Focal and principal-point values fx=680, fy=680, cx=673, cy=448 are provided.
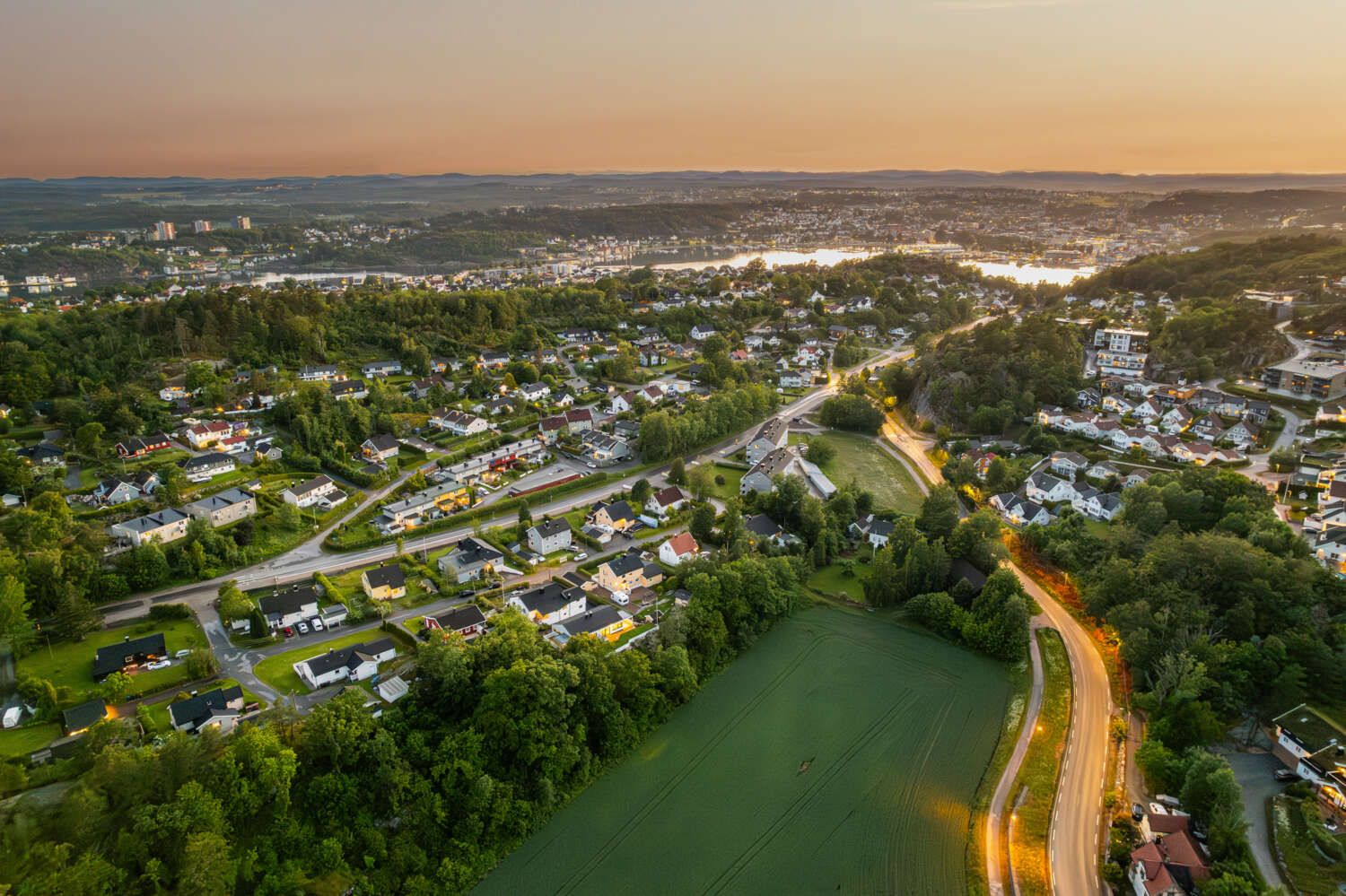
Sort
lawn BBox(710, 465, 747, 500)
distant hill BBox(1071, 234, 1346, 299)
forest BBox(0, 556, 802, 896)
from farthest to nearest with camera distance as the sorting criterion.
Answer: distant hill BBox(1071, 234, 1346, 299)
lawn BBox(710, 465, 747, 500)
forest BBox(0, 556, 802, 896)

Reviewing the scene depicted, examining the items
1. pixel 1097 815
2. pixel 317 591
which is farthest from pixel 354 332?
pixel 1097 815

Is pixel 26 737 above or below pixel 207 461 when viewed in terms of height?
below

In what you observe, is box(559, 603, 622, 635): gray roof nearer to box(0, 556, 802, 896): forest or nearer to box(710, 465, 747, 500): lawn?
box(0, 556, 802, 896): forest

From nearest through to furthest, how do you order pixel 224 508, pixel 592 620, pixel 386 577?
1. pixel 592 620
2. pixel 386 577
3. pixel 224 508

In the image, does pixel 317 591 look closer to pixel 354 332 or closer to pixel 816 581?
pixel 816 581

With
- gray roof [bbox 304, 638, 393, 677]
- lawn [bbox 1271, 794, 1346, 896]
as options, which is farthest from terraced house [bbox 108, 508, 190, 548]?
lawn [bbox 1271, 794, 1346, 896]

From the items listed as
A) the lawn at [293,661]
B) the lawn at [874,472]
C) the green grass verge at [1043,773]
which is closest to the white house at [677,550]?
the lawn at [293,661]

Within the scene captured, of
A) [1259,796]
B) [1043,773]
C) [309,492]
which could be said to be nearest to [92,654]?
[309,492]

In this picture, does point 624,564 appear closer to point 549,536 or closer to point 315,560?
point 549,536
